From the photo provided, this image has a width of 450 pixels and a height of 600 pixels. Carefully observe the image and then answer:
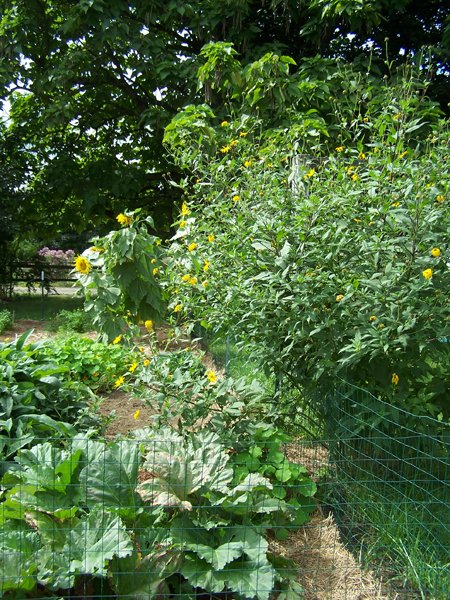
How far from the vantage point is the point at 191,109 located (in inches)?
220

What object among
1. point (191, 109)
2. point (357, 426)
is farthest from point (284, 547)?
point (191, 109)

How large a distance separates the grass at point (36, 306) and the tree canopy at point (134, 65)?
1958 millimetres

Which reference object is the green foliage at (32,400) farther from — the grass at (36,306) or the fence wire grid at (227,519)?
the grass at (36,306)

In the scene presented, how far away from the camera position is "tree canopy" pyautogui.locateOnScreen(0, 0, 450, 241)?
8.12 meters

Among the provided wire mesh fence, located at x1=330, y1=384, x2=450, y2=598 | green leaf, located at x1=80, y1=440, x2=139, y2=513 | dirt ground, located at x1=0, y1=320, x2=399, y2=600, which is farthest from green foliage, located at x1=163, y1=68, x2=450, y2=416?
green leaf, located at x1=80, y1=440, x2=139, y2=513

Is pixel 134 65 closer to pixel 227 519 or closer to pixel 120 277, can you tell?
pixel 120 277

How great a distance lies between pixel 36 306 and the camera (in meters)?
14.3

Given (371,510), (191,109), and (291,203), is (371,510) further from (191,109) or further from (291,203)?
(191,109)

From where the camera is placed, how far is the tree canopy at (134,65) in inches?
320

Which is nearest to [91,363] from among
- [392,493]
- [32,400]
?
[32,400]

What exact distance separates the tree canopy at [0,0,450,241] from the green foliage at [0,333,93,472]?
2493 mm

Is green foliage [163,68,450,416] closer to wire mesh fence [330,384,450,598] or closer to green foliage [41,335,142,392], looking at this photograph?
wire mesh fence [330,384,450,598]

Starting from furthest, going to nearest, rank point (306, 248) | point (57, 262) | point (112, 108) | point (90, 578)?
point (57, 262), point (112, 108), point (306, 248), point (90, 578)

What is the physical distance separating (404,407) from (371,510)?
0.55 metres
